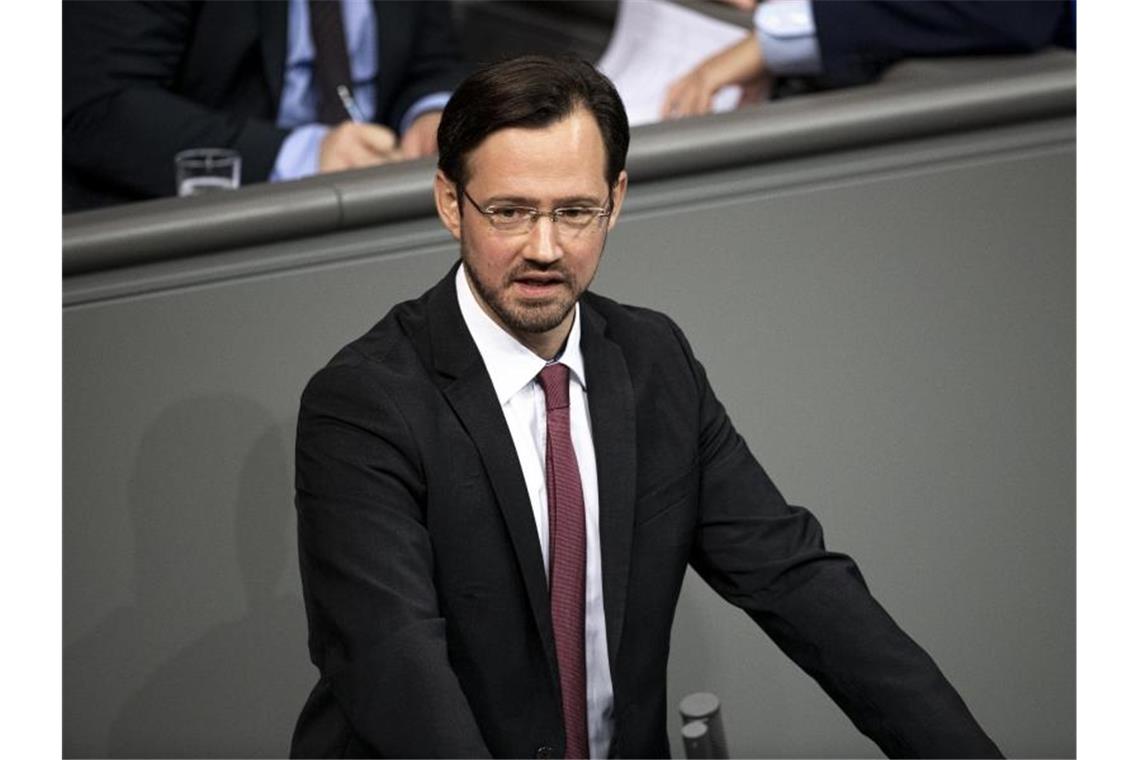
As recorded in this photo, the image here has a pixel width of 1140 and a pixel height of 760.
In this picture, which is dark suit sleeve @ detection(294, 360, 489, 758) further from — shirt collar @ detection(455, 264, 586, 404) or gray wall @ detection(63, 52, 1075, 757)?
gray wall @ detection(63, 52, 1075, 757)

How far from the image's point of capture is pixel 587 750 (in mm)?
1569

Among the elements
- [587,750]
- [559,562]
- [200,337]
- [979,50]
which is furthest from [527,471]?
[979,50]

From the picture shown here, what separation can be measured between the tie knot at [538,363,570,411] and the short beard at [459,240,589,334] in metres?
0.05

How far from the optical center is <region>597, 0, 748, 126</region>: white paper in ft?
9.61

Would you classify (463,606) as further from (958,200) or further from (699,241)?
(958,200)

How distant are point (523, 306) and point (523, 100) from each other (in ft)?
0.50

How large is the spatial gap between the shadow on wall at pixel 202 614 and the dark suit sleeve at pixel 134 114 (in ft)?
2.24

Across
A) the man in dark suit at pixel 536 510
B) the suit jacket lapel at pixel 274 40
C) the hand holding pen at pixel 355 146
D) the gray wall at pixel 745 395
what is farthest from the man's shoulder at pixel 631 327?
the suit jacket lapel at pixel 274 40

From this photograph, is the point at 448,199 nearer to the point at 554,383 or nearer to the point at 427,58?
the point at 554,383

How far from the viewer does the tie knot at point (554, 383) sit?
153 centimetres

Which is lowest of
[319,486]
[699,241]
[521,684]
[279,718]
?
[279,718]

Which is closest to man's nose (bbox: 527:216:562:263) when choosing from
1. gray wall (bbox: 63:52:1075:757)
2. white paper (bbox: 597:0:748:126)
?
gray wall (bbox: 63:52:1075:757)

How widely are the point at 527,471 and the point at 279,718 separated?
0.65 m

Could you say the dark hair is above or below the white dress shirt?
above
